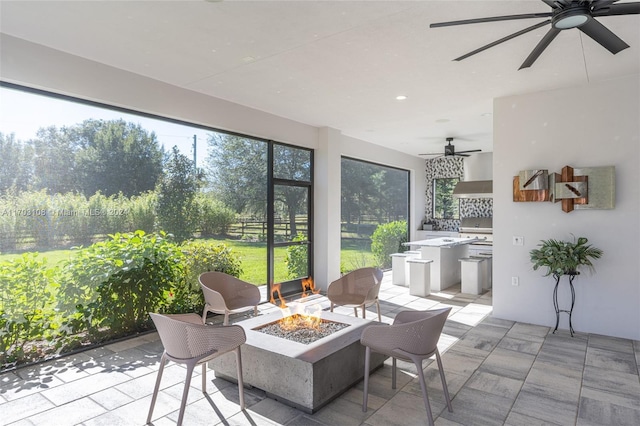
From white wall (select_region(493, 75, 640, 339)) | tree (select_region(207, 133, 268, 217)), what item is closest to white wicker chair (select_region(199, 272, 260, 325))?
tree (select_region(207, 133, 268, 217))

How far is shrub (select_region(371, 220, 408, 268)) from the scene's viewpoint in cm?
901

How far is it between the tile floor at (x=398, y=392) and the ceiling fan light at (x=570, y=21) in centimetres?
253

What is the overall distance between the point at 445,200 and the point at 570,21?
8523 mm

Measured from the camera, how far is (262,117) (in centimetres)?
562

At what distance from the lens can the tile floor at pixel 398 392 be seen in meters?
2.54

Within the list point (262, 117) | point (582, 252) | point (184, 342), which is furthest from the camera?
point (262, 117)

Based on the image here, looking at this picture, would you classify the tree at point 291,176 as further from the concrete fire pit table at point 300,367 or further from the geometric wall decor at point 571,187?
the geometric wall decor at point 571,187

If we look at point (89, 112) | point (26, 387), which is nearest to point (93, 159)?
point (89, 112)

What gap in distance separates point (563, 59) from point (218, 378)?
4322 mm

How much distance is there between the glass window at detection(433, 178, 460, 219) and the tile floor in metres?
6.41

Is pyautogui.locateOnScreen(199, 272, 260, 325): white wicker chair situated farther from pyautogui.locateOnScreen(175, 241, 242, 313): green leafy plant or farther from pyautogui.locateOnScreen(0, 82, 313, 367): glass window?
pyautogui.locateOnScreen(175, 241, 242, 313): green leafy plant

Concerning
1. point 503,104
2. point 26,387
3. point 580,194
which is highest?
point 503,104

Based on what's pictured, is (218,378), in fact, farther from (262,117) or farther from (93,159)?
(262,117)

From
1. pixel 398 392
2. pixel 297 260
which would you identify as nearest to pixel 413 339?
pixel 398 392
